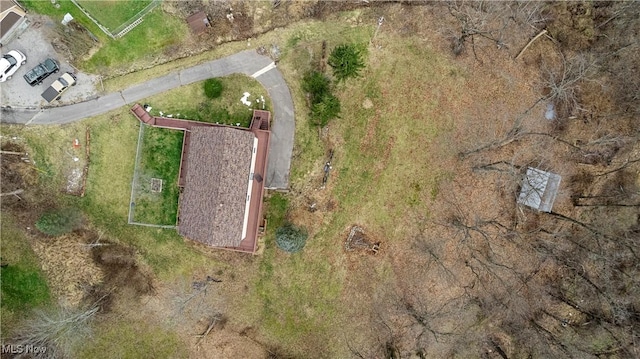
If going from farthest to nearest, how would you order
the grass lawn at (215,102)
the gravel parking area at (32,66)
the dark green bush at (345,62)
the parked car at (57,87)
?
the grass lawn at (215,102), the gravel parking area at (32,66), the parked car at (57,87), the dark green bush at (345,62)

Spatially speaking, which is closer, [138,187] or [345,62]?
[345,62]

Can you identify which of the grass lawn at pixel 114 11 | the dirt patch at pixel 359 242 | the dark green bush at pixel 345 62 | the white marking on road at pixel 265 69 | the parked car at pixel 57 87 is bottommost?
the dirt patch at pixel 359 242

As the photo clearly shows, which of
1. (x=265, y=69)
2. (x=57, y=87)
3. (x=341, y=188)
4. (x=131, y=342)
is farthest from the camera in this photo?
(x=341, y=188)

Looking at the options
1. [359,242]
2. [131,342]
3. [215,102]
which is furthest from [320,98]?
[131,342]

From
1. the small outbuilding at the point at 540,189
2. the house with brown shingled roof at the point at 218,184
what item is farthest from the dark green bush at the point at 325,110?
the small outbuilding at the point at 540,189

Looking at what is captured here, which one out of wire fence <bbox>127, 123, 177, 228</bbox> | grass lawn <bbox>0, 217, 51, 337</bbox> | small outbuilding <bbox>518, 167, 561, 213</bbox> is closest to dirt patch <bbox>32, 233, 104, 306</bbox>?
grass lawn <bbox>0, 217, 51, 337</bbox>

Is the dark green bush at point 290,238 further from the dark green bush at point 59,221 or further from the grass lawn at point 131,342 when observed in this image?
the dark green bush at point 59,221

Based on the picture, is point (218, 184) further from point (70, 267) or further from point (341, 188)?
point (70, 267)

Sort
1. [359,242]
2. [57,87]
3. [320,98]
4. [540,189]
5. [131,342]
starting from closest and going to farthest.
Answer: [57,87]
[320,98]
[540,189]
[131,342]
[359,242]

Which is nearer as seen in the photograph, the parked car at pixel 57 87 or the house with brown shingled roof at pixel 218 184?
the house with brown shingled roof at pixel 218 184
